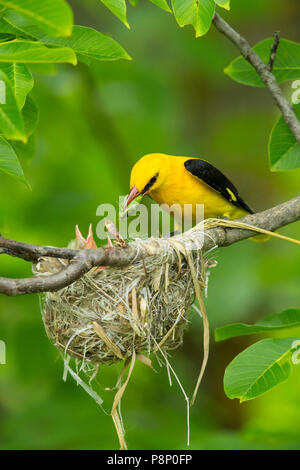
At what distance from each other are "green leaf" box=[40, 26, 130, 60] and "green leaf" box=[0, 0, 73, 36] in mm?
871

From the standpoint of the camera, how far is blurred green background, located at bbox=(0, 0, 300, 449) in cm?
529

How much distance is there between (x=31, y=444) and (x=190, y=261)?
254 centimetres

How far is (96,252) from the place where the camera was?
2727mm

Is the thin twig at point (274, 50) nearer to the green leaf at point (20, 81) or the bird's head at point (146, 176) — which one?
the bird's head at point (146, 176)

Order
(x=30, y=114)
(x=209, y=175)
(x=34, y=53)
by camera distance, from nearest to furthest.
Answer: (x=34, y=53), (x=30, y=114), (x=209, y=175)

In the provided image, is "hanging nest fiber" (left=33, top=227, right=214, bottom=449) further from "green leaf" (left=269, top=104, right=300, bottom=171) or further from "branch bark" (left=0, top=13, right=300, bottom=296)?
"green leaf" (left=269, top=104, right=300, bottom=171)

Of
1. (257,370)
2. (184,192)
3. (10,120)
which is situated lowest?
(257,370)

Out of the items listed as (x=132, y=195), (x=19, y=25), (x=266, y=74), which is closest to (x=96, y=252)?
(x=19, y=25)

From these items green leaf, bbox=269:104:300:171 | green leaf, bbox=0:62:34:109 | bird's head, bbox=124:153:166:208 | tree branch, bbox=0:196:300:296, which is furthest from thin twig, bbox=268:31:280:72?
green leaf, bbox=0:62:34:109

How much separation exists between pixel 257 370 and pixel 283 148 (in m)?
1.68

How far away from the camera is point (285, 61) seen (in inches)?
159

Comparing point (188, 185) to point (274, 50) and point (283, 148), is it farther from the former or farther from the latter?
point (274, 50)
